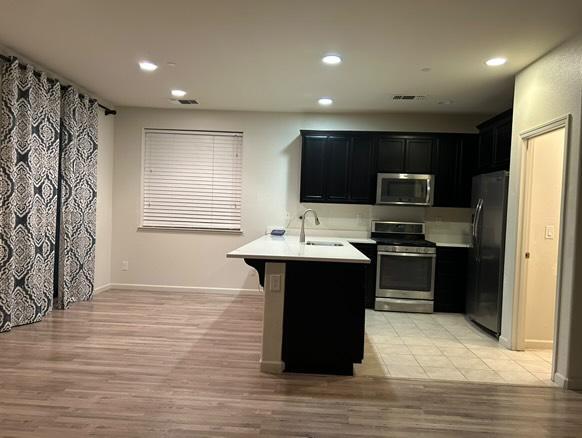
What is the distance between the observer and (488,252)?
14.1 ft

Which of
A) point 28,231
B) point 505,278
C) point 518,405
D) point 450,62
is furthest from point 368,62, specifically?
point 28,231

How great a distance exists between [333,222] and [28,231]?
12.0 feet

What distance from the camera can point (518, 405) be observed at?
2.62 m

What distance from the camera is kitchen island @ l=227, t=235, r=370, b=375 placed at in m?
3.03

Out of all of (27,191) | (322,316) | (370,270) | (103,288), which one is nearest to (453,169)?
(370,270)

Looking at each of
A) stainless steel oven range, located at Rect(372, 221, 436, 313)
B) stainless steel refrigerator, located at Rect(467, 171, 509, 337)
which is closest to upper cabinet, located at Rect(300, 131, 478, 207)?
stainless steel refrigerator, located at Rect(467, 171, 509, 337)

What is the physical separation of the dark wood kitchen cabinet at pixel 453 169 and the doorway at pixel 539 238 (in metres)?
1.49

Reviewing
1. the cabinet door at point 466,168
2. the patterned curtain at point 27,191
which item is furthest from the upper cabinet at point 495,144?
the patterned curtain at point 27,191

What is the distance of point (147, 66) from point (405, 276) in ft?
A: 12.5

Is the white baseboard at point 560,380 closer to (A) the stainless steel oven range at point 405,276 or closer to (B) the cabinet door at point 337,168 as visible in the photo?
(A) the stainless steel oven range at point 405,276

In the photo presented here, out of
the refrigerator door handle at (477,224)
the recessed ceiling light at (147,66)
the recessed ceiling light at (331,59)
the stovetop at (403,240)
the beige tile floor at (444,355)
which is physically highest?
the recessed ceiling light at (147,66)

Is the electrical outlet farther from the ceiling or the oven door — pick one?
the oven door

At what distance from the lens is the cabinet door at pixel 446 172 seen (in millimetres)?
5312

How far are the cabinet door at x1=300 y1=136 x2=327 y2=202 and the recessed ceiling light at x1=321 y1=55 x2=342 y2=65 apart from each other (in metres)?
1.81
